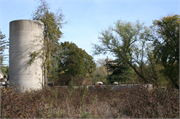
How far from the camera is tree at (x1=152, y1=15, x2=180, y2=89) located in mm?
→ 16825

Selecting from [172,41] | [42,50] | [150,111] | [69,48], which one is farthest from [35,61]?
[69,48]

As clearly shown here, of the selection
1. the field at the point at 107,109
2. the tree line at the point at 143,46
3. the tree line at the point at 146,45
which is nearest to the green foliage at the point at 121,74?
the tree line at the point at 143,46

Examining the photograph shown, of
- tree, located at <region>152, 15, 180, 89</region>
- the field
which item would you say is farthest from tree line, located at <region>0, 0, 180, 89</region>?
the field

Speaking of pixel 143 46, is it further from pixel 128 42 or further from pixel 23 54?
pixel 23 54

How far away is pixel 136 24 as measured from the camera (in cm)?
2058

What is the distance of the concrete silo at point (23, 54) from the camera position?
8445mm

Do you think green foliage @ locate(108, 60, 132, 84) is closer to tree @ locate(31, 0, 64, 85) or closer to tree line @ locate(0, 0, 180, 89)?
tree line @ locate(0, 0, 180, 89)

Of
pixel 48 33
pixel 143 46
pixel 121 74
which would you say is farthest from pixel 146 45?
pixel 48 33

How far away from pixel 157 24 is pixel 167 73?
5569mm

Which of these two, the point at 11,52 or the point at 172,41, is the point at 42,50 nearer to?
the point at 11,52

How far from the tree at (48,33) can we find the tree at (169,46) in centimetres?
1154

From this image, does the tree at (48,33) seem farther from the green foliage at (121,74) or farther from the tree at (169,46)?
the green foliage at (121,74)

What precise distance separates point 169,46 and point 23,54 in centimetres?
1465

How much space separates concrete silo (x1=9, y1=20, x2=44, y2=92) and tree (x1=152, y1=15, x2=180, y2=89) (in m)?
13.3
